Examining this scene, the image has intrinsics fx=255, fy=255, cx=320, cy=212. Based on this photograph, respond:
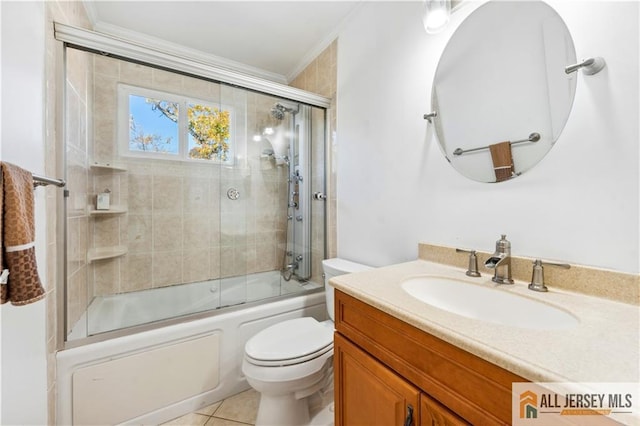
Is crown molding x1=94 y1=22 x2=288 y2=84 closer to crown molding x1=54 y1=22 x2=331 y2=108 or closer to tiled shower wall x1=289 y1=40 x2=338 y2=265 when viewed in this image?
crown molding x1=54 y1=22 x2=331 y2=108

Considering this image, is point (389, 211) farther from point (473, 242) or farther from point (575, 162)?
point (575, 162)

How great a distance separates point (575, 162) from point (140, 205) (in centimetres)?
257

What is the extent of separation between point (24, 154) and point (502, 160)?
1.70m

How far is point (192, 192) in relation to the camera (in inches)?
86.7

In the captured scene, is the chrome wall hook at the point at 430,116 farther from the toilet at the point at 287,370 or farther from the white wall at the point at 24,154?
the white wall at the point at 24,154

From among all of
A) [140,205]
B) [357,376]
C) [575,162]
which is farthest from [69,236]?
[575,162]

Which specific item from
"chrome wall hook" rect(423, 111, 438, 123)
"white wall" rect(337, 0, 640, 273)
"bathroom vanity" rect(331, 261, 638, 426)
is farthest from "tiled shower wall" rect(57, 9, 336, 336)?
"bathroom vanity" rect(331, 261, 638, 426)

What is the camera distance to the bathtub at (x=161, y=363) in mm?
1189

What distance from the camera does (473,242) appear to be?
1.07 m

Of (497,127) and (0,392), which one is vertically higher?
(497,127)

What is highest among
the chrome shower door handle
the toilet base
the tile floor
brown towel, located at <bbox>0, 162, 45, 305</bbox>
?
the chrome shower door handle

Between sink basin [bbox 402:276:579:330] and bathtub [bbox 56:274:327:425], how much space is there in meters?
1.06

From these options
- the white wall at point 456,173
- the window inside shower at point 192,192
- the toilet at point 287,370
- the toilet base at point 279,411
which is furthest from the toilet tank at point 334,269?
the toilet base at point 279,411

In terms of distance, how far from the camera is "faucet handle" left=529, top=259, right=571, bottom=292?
2.69ft
